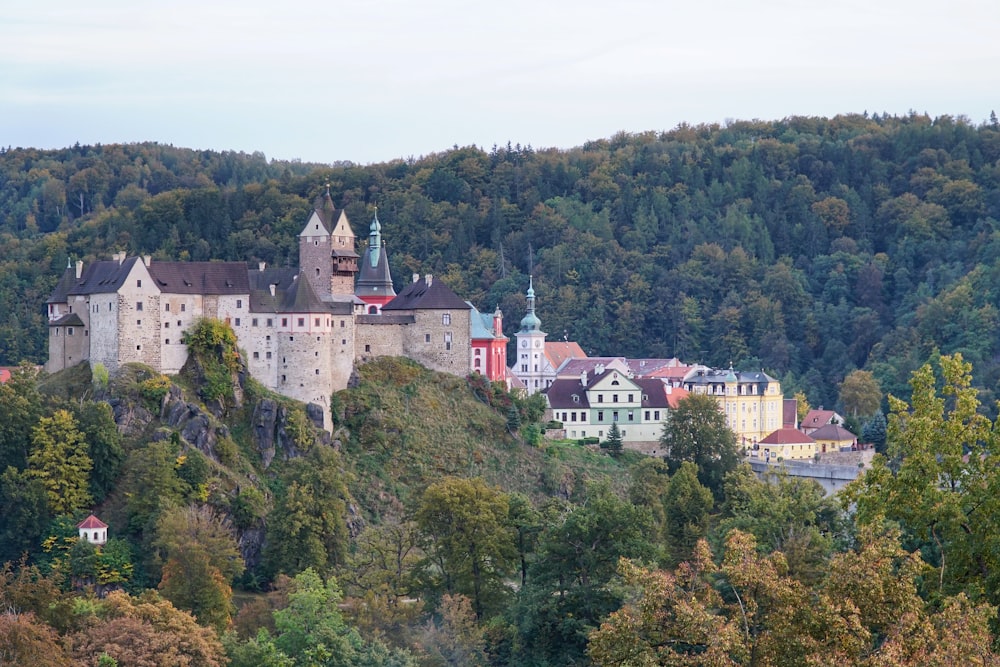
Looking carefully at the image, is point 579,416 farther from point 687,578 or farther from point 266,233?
point 687,578

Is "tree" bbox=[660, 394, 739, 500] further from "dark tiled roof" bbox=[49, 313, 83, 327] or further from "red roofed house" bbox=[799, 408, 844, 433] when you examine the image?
"dark tiled roof" bbox=[49, 313, 83, 327]

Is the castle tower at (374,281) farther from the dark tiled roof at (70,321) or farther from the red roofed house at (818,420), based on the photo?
the red roofed house at (818,420)

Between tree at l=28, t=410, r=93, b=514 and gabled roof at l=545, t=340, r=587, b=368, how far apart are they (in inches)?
1794

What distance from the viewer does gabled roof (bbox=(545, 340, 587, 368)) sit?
112 metres

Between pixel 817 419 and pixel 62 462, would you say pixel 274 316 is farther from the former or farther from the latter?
pixel 817 419

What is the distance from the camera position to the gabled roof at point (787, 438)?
9850cm

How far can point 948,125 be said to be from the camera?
157625 millimetres

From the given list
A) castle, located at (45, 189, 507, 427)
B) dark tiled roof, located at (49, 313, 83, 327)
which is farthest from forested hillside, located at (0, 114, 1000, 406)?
dark tiled roof, located at (49, 313, 83, 327)

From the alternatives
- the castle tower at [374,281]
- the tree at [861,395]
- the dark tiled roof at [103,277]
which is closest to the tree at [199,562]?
the dark tiled roof at [103,277]

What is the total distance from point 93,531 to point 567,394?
3324 cm

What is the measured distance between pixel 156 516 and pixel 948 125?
107574 mm

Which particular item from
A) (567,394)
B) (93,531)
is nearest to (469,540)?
(93,531)

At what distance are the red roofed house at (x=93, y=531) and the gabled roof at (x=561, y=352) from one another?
47.2 meters

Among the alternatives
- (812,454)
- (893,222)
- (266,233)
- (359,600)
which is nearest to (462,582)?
(359,600)
